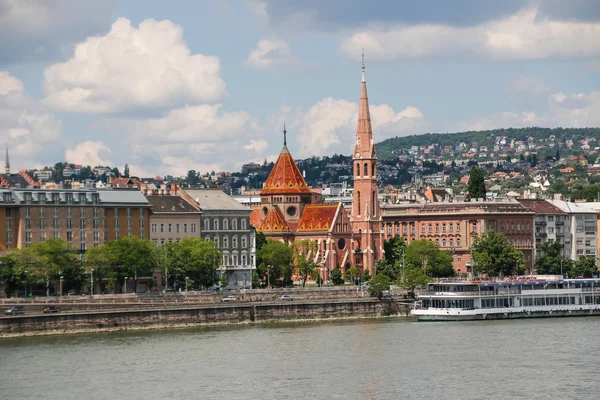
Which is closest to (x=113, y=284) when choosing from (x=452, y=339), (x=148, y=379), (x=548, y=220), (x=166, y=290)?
(x=166, y=290)

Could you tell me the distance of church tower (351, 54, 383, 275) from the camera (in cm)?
16775

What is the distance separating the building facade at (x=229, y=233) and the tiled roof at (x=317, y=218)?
69.5ft

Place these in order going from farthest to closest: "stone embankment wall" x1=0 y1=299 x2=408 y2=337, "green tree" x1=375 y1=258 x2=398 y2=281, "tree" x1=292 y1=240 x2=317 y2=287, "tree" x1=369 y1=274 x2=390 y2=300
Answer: "green tree" x1=375 y1=258 x2=398 y2=281
"tree" x1=292 y1=240 x2=317 y2=287
"tree" x1=369 y1=274 x2=390 y2=300
"stone embankment wall" x1=0 y1=299 x2=408 y2=337

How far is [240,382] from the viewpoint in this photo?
7938 centimetres

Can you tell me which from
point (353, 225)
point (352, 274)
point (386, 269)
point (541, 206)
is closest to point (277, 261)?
point (386, 269)

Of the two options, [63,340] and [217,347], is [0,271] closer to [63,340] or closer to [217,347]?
[63,340]

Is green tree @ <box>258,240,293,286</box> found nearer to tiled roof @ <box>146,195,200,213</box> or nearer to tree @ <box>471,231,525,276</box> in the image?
tiled roof @ <box>146,195,200,213</box>

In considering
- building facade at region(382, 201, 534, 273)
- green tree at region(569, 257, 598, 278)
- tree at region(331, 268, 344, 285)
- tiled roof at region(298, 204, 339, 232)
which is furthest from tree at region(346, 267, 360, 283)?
green tree at region(569, 257, 598, 278)

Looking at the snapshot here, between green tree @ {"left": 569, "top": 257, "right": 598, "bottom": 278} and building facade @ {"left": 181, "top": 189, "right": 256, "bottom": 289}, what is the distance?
118 feet

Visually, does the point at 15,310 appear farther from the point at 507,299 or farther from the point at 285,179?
the point at 285,179

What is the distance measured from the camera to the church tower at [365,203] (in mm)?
167750

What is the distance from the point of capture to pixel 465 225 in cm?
17188

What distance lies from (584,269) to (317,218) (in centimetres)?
2917

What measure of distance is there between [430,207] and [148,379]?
9983 cm
